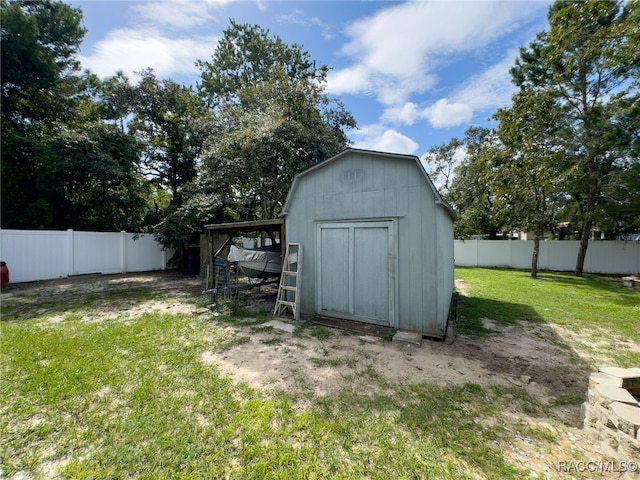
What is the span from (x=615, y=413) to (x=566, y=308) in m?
5.77

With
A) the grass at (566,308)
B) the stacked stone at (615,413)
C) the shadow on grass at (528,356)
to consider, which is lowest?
the shadow on grass at (528,356)

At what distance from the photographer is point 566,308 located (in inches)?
251

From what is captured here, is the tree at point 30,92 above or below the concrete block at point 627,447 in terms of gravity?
above

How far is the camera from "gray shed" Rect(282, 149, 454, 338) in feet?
14.5

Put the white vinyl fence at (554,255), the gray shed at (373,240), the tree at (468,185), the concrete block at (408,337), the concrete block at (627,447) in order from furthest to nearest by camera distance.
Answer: the tree at (468,185) → the white vinyl fence at (554,255) → the gray shed at (373,240) → the concrete block at (408,337) → the concrete block at (627,447)

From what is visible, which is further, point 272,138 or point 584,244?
point 584,244

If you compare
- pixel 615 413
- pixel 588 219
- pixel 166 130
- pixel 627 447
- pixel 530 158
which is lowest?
pixel 627 447

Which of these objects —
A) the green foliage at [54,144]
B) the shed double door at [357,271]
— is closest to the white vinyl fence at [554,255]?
the shed double door at [357,271]

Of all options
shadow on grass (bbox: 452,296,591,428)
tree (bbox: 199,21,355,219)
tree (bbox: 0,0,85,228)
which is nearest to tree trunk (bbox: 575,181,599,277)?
shadow on grass (bbox: 452,296,591,428)

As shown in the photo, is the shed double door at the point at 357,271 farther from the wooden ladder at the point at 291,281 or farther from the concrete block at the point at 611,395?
the concrete block at the point at 611,395

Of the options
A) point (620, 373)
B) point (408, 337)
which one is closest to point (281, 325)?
point (408, 337)

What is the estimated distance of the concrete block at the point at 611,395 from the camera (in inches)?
81.1

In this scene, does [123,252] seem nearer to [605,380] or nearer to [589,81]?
[605,380]

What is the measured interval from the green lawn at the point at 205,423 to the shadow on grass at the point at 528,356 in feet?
0.81
